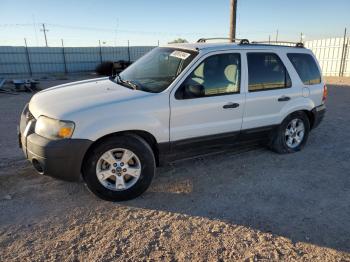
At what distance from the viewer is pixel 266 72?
4852mm

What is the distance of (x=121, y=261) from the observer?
279 cm

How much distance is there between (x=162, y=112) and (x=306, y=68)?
9.70ft

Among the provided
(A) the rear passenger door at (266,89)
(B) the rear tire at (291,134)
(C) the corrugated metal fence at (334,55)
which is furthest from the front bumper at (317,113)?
(C) the corrugated metal fence at (334,55)

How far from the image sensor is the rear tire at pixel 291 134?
527 cm

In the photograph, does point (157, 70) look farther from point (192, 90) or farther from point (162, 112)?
point (162, 112)

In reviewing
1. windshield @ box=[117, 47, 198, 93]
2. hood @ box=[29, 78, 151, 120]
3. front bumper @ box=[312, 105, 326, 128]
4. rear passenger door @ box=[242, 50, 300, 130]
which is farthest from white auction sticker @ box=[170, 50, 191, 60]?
front bumper @ box=[312, 105, 326, 128]

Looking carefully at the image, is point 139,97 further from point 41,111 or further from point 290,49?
point 290,49

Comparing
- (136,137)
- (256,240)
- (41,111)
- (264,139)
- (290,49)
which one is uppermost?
(290,49)

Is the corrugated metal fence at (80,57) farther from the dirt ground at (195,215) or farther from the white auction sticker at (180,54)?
the white auction sticker at (180,54)

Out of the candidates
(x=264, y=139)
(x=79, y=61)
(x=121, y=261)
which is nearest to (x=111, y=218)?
(x=121, y=261)

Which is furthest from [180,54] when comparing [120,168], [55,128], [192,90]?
[55,128]

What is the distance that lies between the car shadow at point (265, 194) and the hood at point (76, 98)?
4.04 ft

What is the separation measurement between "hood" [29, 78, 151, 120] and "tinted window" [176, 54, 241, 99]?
1.87 feet

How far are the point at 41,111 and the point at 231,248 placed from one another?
2553 millimetres
